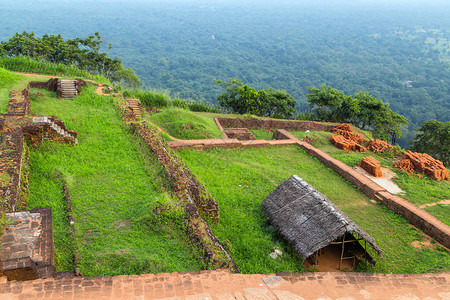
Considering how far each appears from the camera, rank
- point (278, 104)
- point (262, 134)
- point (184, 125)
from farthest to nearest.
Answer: point (278, 104)
point (262, 134)
point (184, 125)

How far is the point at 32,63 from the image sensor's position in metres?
19.0

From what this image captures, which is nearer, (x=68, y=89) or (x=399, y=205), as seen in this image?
(x=399, y=205)

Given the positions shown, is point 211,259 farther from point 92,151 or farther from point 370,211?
point 370,211

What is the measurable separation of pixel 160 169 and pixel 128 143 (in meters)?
2.53

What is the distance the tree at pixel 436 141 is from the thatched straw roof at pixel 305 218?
19.9m

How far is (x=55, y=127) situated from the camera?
10.4m

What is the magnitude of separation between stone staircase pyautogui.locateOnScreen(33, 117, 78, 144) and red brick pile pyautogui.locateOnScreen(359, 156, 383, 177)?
11.6 metres

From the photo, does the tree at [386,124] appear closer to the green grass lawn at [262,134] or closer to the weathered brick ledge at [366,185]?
the green grass lawn at [262,134]

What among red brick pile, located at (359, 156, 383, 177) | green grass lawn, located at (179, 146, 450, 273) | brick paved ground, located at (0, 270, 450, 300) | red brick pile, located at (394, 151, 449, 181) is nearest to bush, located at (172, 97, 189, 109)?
green grass lawn, located at (179, 146, 450, 273)

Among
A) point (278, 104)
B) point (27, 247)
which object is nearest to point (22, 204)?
point (27, 247)

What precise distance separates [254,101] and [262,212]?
17487 millimetres

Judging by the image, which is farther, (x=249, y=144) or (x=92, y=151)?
(x=249, y=144)

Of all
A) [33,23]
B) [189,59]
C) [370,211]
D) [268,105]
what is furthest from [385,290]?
[33,23]

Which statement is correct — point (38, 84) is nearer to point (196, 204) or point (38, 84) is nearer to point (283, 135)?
point (196, 204)
